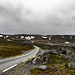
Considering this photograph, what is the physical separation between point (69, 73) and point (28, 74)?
544 cm

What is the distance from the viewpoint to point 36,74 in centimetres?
1180

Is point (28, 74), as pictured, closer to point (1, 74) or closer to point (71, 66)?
point (1, 74)

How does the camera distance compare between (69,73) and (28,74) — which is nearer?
(69,73)

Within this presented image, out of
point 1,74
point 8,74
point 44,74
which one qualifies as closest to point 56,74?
point 44,74

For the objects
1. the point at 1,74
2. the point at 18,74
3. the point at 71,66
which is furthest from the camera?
the point at 71,66

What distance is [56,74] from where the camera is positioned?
1122cm

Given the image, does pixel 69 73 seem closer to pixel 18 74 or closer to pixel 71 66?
pixel 71 66

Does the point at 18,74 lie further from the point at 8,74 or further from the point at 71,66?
the point at 71,66

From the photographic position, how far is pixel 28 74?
12.0 metres

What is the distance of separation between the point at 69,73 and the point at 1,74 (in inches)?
344

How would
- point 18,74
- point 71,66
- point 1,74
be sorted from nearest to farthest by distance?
point 1,74 → point 18,74 → point 71,66

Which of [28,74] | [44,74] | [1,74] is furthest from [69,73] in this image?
[1,74]

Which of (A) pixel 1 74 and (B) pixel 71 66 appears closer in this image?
(A) pixel 1 74

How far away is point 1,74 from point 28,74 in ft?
11.5
